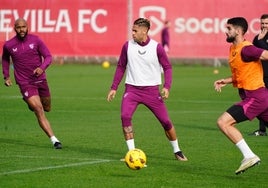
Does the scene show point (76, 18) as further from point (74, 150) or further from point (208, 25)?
point (74, 150)

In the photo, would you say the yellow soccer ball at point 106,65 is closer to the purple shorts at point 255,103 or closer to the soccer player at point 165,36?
the soccer player at point 165,36

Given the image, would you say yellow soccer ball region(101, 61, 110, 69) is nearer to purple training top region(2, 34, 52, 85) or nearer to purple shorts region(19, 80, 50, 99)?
purple shorts region(19, 80, 50, 99)

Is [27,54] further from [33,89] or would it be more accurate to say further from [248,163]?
[248,163]

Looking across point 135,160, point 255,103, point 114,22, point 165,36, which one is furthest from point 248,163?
point 114,22

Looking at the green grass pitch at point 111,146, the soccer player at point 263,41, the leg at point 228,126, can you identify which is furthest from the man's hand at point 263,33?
the leg at point 228,126

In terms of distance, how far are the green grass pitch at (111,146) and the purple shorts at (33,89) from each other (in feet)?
3.10

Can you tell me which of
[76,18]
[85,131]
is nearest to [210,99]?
[85,131]

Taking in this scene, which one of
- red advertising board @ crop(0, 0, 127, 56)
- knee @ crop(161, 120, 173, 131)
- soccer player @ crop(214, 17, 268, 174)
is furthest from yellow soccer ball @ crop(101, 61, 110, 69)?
soccer player @ crop(214, 17, 268, 174)

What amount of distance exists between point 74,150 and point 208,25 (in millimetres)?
29425

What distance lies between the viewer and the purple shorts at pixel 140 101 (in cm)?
1620

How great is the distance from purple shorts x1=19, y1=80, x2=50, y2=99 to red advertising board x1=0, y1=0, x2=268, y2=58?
27.6 m

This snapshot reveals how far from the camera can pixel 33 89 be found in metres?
18.7

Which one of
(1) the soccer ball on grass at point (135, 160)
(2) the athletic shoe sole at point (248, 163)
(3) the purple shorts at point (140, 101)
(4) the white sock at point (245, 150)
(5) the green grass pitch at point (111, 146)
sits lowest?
(5) the green grass pitch at point (111, 146)

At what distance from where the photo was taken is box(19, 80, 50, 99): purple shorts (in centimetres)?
1861
